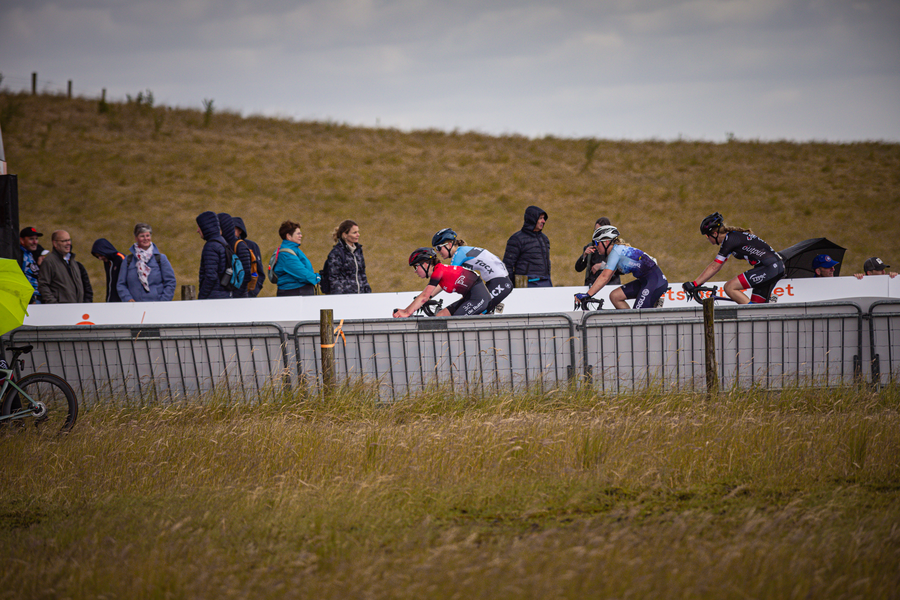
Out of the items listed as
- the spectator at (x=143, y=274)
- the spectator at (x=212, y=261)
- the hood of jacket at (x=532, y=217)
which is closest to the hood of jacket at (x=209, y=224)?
the spectator at (x=212, y=261)

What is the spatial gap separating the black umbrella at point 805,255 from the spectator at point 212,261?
9950 mm

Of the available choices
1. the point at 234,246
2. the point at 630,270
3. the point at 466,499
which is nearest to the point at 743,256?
the point at 630,270

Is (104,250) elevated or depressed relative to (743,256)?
elevated

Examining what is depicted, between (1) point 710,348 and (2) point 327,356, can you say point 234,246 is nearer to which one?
(2) point 327,356

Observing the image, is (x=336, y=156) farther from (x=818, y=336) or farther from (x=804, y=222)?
(x=818, y=336)

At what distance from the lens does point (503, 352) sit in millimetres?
7086

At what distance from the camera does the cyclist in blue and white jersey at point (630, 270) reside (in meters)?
9.15

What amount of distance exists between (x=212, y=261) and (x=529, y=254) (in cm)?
507

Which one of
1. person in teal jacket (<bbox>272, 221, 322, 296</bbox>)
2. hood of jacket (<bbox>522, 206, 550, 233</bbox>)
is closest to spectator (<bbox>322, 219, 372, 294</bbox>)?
person in teal jacket (<bbox>272, 221, 322, 296</bbox>)

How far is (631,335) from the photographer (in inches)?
278

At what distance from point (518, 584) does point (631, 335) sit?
13.5ft

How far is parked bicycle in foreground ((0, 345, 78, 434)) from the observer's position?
6.40m

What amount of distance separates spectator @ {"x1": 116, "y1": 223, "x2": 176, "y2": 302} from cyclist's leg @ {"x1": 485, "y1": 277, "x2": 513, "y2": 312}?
5281mm

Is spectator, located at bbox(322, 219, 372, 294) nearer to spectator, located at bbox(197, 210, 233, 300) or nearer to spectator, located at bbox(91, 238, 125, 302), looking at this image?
spectator, located at bbox(197, 210, 233, 300)
